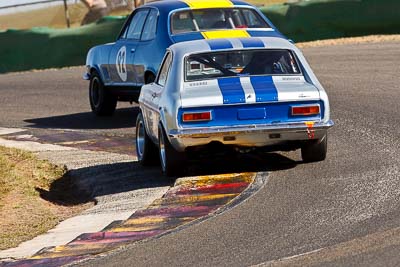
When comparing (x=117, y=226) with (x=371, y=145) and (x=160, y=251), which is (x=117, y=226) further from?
(x=371, y=145)

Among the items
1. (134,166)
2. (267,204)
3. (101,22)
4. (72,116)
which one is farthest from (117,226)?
(101,22)

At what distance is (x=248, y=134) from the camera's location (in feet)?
34.7

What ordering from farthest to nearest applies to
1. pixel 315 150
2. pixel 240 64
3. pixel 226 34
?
1. pixel 226 34
2. pixel 240 64
3. pixel 315 150

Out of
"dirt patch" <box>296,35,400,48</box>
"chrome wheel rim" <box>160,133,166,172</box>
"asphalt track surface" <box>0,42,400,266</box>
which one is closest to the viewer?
"asphalt track surface" <box>0,42,400,266</box>

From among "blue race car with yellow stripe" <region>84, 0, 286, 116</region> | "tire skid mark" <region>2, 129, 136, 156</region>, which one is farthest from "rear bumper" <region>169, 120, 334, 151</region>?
"blue race car with yellow stripe" <region>84, 0, 286, 116</region>

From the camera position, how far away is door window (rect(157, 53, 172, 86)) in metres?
11.7

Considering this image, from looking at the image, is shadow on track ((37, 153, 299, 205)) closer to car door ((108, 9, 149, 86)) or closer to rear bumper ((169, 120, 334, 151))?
rear bumper ((169, 120, 334, 151))

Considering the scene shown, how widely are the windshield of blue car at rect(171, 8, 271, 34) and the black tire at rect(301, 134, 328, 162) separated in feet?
12.5

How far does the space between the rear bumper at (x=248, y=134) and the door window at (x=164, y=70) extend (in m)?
1.16

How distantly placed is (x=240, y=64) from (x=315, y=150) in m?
1.12

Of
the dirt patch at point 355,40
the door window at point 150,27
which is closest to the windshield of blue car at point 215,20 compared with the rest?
the door window at point 150,27

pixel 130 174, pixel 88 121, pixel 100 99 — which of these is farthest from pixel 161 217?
pixel 100 99

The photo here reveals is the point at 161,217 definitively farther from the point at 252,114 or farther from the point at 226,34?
the point at 226,34

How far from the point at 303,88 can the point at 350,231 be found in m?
2.92
